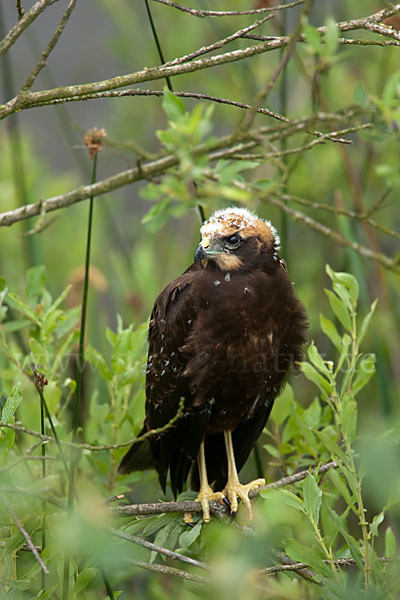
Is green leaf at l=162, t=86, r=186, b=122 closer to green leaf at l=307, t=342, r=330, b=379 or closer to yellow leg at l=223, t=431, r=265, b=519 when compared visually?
green leaf at l=307, t=342, r=330, b=379

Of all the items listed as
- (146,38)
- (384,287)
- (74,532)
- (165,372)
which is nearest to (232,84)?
(146,38)

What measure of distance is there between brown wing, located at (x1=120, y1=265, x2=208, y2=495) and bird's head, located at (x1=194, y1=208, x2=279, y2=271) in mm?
142

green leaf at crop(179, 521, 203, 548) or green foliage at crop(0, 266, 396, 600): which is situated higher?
green foliage at crop(0, 266, 396, 600)

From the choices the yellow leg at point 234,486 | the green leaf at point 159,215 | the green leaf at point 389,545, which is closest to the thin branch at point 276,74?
the green leaf at point 159,215

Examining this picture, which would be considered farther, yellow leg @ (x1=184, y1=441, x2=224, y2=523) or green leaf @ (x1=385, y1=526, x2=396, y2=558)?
yellow leg @ (x1=184, y1=441, x2=224, y2=523)

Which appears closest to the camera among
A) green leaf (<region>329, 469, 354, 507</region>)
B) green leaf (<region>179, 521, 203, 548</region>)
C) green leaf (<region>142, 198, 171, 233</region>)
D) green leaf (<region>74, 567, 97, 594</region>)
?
green leaf (<region>142, 198, 171, 233</region>)

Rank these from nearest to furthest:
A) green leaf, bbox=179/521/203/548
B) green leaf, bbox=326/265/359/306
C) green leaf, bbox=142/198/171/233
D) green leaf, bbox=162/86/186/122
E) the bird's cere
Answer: green leaf, bbox=162/86/186/122 → green leaf, bbox=142/198/171/233 → green leaf, bbox=179/521/203/548 → green leaf, bbox=326/265/359/306 → the bird's cere

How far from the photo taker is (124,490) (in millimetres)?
2918

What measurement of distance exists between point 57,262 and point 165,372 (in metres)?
2.53

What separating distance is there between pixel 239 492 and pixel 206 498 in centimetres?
20

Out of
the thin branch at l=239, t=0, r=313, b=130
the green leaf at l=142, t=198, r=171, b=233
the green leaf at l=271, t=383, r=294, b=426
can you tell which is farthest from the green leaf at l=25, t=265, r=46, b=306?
the thin branch at l=239, t=0, r=313, b=130

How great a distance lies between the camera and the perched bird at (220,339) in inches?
114

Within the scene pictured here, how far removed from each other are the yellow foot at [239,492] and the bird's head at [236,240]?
863mm

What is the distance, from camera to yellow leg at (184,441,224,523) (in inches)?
113
